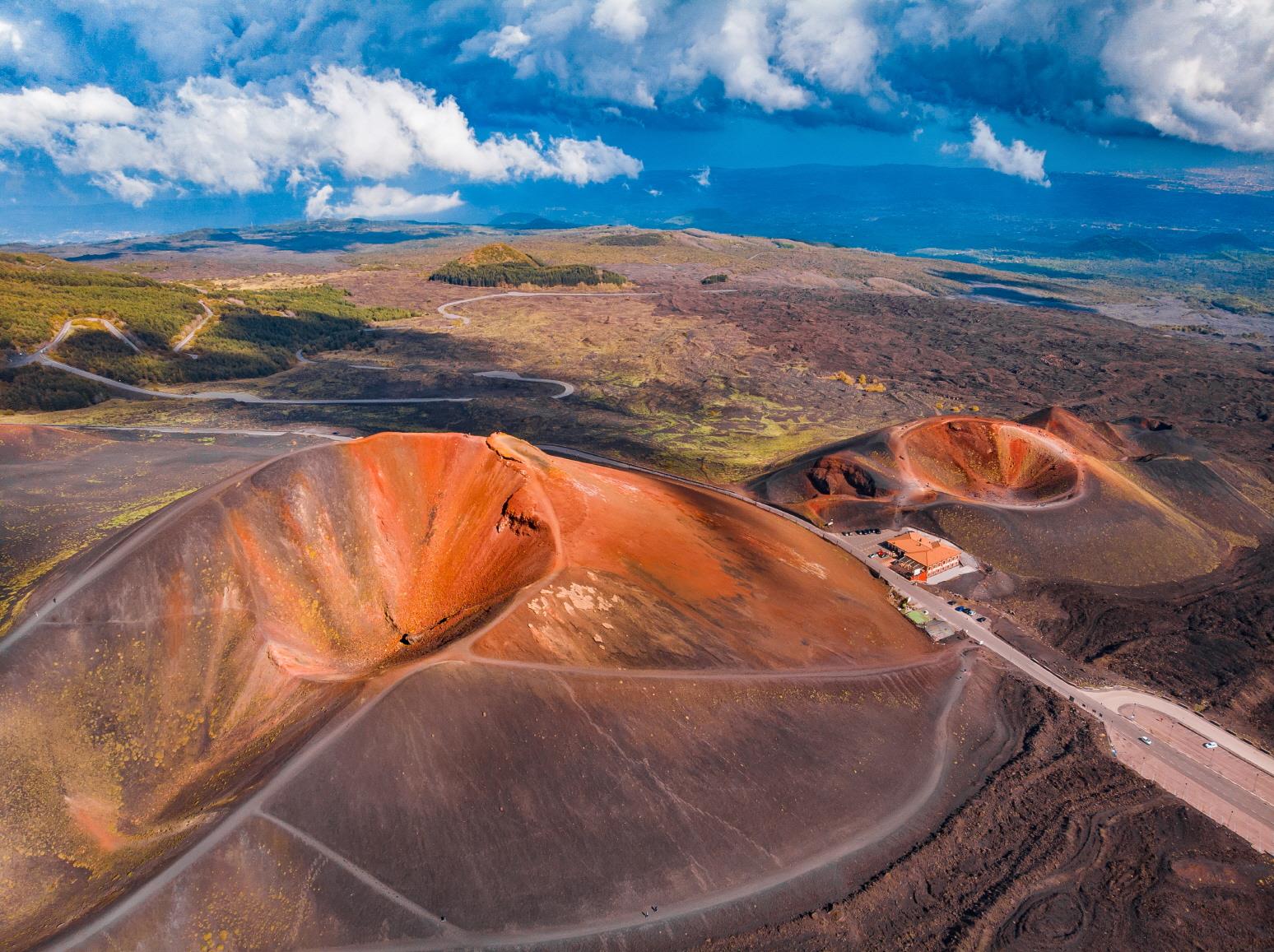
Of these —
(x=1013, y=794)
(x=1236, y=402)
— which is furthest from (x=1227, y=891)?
(x=1236, y=402)

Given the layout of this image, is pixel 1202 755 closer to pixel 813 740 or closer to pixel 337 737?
pixel 813 740

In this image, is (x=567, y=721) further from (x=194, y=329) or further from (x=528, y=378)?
(x=194, y=329)

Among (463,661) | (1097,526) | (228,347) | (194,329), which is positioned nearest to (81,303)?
(194,329)

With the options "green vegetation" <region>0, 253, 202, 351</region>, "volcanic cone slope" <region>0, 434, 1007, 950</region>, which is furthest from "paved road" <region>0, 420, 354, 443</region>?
"volcanic cone slope" <region>0, 434, 1007, 950</region>

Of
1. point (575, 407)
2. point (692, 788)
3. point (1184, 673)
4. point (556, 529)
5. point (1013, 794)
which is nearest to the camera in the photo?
point (692, 788)

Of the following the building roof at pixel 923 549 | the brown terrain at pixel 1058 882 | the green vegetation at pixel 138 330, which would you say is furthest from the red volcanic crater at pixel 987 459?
the green vegetation at pixel 138 330

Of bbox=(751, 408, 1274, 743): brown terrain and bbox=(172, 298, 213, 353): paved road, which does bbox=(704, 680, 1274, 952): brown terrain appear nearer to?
bbox=(751, 408, 1274, 743): brown terrain

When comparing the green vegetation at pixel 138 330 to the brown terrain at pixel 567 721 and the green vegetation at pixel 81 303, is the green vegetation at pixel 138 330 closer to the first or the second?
the green vegetation at pixel 81 303
